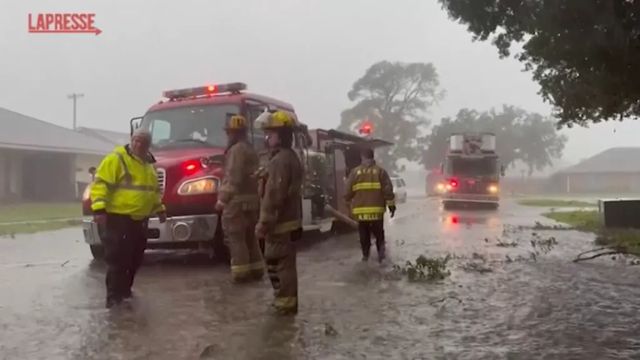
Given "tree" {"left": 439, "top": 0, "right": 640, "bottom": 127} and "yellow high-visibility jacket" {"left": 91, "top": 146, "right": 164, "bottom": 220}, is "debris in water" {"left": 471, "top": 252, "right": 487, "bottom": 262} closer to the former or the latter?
"tree" {"left": 439, "top": 0, "right": 640, "bottom": 127}

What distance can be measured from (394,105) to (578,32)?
70.6 m

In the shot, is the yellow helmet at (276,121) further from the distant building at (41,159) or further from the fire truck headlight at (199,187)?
the distant building at (41,159)

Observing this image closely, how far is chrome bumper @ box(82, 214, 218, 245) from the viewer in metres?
9.25

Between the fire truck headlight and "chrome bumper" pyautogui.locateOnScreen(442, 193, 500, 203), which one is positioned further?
"chrome bumper" pyautogui.locateOnScreen(442, 193, 500, 203)

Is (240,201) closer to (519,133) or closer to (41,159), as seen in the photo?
(41,159)

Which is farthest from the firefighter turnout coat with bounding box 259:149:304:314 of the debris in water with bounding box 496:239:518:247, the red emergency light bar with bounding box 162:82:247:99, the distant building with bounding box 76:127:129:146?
the distant building with bounding box 76:127:129:146

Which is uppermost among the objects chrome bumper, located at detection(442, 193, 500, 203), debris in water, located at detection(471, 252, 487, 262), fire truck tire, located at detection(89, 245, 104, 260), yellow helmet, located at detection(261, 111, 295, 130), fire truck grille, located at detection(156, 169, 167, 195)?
yellow helmet, located at detection(261, 111, 295, 130)

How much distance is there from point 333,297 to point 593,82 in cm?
570

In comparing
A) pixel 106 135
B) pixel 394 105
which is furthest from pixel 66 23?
pixel 394 105

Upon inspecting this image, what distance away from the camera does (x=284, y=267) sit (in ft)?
21.0

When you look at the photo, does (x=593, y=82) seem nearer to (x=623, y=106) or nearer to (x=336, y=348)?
(x=623, y=106)

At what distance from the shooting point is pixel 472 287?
7961 mm

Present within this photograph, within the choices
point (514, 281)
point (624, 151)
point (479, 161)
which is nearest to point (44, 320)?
point (514, 281)

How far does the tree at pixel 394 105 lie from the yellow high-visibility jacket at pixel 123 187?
230ft
